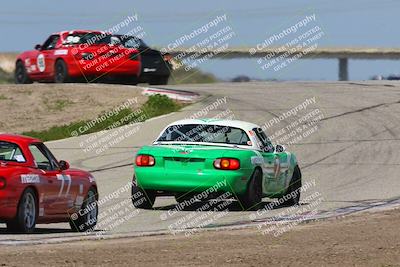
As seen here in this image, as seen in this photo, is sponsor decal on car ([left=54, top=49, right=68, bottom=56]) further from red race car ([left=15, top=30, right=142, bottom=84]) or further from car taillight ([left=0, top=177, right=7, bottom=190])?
car taillight ([left=0, top=177, right=7, bottom=190])

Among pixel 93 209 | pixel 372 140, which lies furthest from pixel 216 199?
pixel 372 140

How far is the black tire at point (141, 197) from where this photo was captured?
15.6m

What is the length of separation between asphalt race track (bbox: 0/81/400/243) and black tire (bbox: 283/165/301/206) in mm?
465

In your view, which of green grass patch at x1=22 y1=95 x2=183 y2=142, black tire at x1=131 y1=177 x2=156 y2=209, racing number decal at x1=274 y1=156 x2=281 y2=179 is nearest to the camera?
black tire at x1=131 y1=177 x2=156 y2=209

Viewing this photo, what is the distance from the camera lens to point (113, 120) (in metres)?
27.2

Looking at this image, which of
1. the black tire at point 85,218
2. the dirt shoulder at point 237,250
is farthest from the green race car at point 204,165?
the dirt shoulder at point 237,250

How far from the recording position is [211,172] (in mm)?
15125

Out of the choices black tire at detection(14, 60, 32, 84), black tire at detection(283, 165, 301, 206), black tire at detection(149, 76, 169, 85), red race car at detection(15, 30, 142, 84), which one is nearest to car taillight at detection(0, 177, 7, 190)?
black tire at detection(283, 165, 301, 206)

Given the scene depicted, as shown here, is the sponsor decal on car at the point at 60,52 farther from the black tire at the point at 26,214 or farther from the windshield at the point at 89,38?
the black tire at the point at 26,214

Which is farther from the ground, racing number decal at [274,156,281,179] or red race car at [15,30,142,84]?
racing number decal at [274,156,281,179]

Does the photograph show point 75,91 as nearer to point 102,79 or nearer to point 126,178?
point 102,79

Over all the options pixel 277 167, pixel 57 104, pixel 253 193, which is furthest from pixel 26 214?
pixel 57 104

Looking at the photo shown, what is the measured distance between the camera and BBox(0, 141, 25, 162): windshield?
12.6 m

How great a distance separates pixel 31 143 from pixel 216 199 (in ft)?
11.8
